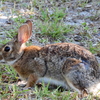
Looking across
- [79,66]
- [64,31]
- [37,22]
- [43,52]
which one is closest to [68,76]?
[79,66]

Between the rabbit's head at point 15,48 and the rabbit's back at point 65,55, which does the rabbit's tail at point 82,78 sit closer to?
the rabbit's back at point 65,55

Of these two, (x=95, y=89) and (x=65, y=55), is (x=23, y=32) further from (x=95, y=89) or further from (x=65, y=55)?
(x=95, y=89)

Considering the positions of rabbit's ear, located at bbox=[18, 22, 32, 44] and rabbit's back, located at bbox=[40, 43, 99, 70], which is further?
rabbit's ear, located at bbox=[18, 22, 32, 44]

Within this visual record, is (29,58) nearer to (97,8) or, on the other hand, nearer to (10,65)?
(10,65)

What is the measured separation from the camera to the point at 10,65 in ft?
17.2

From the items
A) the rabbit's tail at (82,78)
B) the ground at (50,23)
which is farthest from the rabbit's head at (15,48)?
the rabbit's tail at (82,78)

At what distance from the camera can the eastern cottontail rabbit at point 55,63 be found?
4.62 metres

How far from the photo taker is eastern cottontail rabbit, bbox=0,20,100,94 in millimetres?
4617

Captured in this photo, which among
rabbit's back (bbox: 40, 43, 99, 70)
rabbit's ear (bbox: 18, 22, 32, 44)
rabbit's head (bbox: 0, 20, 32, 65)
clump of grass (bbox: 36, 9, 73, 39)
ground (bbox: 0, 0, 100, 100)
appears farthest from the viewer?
clump of grass (bbox: 36, 9, 73, 39)

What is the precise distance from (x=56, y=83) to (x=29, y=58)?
2.09 ft

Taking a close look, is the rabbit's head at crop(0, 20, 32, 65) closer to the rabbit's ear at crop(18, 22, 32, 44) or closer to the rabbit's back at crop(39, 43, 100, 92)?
the rabbit's ear at crop(18, 22, 32, 44)

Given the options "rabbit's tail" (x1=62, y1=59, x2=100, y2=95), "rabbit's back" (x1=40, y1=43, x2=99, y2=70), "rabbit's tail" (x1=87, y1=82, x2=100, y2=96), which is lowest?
"rabbit's tail" (x1=87, y1=82, x2=100, y2=96)

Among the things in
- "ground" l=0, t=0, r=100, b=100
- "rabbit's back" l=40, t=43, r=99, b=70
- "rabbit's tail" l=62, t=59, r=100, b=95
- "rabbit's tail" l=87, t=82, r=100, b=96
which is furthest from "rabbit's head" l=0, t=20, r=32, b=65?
"rabbit's tail" l=87, t=82, r=100, b=96

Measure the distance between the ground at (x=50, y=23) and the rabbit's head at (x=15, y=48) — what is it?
331 millimetres
